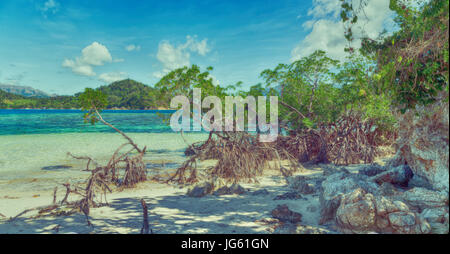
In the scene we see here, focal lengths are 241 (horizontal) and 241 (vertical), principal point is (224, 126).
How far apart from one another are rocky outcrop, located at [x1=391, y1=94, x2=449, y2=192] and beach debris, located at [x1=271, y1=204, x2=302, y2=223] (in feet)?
7.18

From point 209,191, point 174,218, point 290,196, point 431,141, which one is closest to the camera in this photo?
point 431,141

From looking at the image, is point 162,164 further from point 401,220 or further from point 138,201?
point 401,220

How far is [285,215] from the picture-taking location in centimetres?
445

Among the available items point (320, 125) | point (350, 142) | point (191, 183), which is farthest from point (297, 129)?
point (191, 183)

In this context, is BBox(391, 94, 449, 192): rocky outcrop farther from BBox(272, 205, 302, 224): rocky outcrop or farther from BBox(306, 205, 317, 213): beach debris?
BBox(272, 205, 302, 224): rocky outcrop

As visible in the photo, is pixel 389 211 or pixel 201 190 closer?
pixel 389 211

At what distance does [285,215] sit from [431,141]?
2571 millimetres

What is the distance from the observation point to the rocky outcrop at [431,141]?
332 centimetres

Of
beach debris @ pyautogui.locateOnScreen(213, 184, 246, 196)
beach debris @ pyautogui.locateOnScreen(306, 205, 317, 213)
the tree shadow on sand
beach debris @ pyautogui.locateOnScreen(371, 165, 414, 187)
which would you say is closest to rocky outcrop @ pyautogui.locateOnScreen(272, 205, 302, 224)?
the tree shadow on sand

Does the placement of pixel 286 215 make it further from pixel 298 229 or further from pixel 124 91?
pixel 124 91

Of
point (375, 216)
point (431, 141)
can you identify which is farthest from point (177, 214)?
point (431, 141)

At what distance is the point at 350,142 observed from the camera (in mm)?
9891

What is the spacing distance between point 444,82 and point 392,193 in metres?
2.04

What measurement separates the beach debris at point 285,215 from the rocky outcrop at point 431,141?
2188mm
